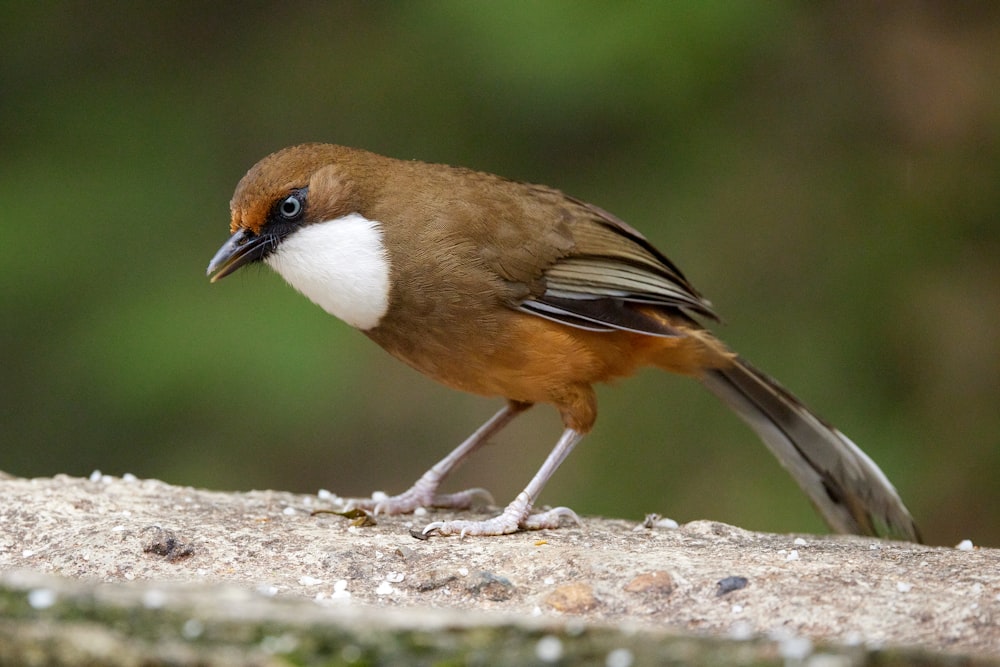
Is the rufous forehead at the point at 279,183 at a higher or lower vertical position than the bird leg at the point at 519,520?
higher

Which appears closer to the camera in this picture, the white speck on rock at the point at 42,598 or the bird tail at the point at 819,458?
the white speck on rock at the point at 42,598

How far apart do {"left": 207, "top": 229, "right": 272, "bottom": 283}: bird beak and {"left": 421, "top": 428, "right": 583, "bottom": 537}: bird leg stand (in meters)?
1.13

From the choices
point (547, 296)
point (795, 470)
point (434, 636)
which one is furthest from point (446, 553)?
point (795, 470)

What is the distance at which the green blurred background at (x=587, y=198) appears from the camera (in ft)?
20.2

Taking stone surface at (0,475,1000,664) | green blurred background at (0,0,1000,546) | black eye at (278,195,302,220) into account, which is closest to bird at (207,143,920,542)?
black eye at (278,195,302,220)

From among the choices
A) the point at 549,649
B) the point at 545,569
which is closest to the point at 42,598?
the point at 549,649

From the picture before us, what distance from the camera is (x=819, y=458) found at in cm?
497

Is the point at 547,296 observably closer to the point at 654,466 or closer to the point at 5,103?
the point at 654,466

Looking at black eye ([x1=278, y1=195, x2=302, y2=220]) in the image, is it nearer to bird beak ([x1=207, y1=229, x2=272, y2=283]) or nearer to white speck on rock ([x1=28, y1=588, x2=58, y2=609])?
bird beak ([x1=207, y1=229, x2=272, y2=283])

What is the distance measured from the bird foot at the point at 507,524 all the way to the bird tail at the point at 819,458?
1.07 meters

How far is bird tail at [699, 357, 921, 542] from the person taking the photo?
487 cm

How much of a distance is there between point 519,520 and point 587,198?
110 inches

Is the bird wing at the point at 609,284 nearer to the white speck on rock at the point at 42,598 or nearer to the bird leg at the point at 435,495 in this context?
the bird leg at the point at 435,495

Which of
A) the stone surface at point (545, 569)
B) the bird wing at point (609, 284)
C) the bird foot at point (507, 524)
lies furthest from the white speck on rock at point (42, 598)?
the bird wing at point (609, 284)
